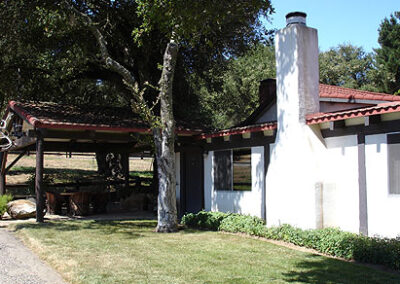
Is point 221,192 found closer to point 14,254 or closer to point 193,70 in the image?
point 14,254

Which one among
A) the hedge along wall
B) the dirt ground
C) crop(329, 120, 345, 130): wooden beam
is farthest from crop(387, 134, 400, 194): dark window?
the dirt ground

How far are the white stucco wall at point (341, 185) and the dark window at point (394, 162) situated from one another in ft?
2.71

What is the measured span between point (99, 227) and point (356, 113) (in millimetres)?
7389

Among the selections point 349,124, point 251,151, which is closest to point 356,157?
point 349,124

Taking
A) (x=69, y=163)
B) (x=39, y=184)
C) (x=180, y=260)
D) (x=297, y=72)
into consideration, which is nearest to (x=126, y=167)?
(x=39, y=184)

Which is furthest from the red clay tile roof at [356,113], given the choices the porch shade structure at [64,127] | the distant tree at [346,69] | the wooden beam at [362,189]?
the distant tree at [346,69]

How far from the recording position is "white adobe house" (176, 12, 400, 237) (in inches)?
313

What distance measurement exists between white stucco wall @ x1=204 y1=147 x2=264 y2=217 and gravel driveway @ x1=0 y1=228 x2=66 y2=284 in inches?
224

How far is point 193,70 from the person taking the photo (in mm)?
18469

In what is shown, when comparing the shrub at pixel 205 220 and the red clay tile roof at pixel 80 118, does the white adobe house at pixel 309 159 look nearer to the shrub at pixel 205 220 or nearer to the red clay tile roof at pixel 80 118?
the shrub at pixel 205 220

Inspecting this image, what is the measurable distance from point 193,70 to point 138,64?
2995 millimetres

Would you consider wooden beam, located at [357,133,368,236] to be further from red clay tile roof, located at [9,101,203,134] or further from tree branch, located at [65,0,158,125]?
red clay tile roof, located at [9,101,203,134]

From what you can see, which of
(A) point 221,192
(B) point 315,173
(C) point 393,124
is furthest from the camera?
(A) point 221,192

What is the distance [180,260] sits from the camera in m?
7.24
